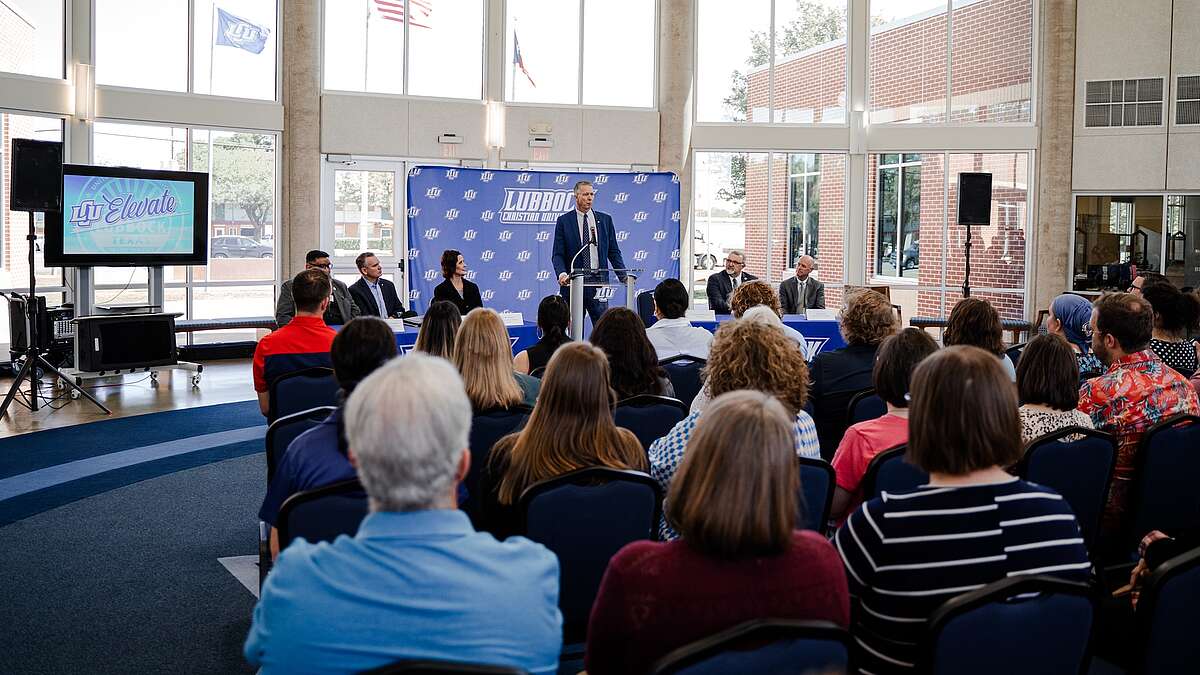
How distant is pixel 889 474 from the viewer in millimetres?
3209

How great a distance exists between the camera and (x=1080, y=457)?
11.7 feet

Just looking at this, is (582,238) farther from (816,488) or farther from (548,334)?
(816,488)

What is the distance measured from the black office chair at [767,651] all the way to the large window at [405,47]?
505 inches

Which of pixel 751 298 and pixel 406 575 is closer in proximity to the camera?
pixel 406 575

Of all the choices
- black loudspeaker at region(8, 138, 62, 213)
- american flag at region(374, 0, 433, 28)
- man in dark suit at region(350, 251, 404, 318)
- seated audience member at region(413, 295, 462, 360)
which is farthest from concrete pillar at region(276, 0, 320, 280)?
seated audience member at region(413, 295, 462, 360)

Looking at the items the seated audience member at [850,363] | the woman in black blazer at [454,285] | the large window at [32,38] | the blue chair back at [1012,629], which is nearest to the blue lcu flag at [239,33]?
the large window at [32,38]

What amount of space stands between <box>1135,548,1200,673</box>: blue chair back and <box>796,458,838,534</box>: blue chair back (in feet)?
3.57

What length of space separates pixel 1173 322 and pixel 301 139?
34.8ft

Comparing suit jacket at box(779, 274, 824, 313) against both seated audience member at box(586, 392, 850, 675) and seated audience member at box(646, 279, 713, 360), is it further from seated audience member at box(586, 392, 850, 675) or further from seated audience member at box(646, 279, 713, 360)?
seated audience member at box(586, 392, 850, 675)

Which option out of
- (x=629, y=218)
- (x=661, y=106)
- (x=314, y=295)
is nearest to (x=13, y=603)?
(x=314, y=295)

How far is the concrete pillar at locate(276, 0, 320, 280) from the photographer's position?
1305 centimetres

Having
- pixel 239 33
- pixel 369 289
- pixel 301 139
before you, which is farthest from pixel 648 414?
pixel 239 33

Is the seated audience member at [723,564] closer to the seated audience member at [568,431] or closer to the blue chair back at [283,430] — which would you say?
the seated audience member at [568,431]

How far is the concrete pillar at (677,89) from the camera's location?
14.3 meters
